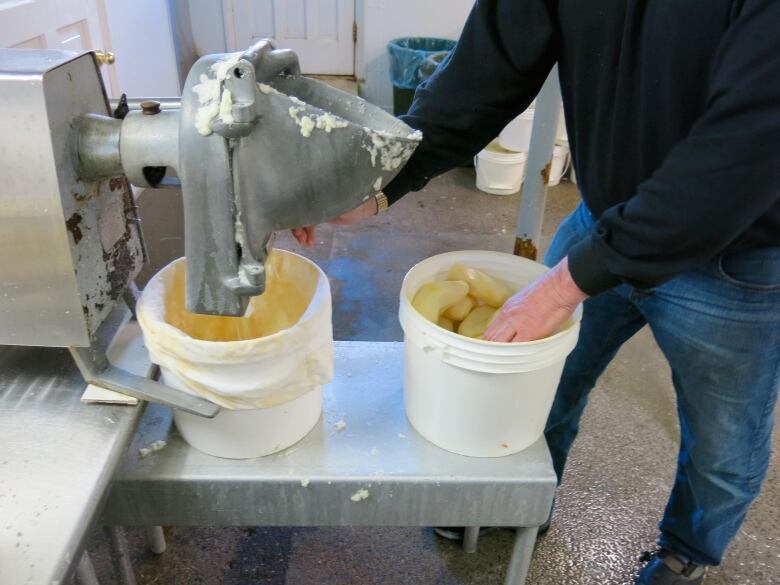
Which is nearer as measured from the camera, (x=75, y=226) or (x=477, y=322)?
(x=75, y=226)

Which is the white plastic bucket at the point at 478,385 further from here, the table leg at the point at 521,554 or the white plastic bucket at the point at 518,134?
the white plastic bucket at the point at 518,134

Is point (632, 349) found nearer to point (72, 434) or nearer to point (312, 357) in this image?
point (312, 357)

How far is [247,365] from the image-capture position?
762mm

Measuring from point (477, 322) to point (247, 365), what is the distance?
360 millimetres

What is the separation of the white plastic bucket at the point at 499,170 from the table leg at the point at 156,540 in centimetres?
235

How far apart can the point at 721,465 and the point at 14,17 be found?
72.6 inches

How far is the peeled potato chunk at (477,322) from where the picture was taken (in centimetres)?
93

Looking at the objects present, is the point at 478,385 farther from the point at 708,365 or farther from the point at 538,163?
the point at 538,163

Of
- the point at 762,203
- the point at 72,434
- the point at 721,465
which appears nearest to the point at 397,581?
the point at 721,465

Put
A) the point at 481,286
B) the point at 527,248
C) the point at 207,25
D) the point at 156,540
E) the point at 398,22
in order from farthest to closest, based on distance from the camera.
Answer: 1. the point at 207,25
2. the point at 398,22
3. the point at 527,248
4. the point at 156,540
5. the point at 481,286

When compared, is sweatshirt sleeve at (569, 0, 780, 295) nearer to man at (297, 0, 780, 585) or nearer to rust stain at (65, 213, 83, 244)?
man at (297, 0, 780, 585)

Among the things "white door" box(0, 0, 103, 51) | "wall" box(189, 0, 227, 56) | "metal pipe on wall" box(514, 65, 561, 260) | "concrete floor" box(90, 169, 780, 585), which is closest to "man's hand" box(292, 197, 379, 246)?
"concrete floor" box(90, 169, 780, 585)

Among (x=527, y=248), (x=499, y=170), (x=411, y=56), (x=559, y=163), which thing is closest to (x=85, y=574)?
(x=527, y=248)

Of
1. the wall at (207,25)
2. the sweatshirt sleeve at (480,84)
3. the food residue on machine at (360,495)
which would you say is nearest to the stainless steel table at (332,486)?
the food residue on machine at (360,495)
